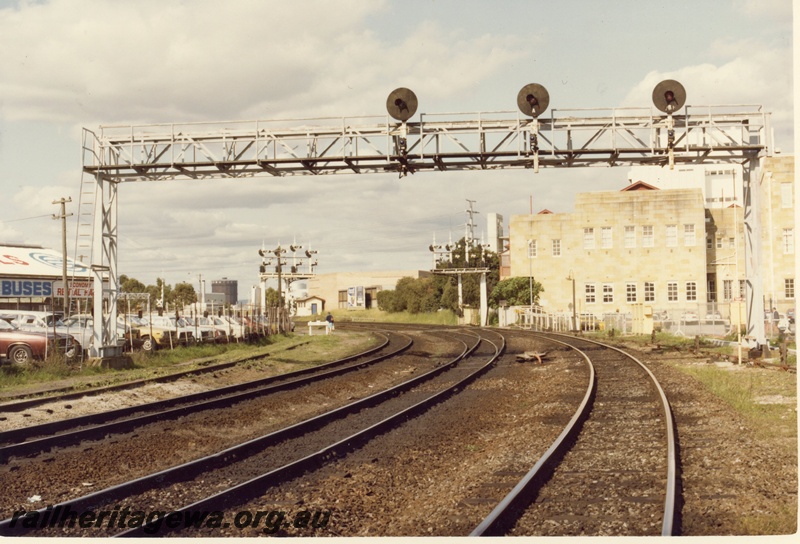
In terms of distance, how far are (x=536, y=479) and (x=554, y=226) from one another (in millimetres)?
58739

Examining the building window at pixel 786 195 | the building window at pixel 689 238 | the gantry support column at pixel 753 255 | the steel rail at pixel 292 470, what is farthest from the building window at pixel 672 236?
the steel rail at pixel 292 470

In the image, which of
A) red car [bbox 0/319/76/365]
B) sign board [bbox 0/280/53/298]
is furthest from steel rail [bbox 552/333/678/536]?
sign board [bbox 0/280/53/298]

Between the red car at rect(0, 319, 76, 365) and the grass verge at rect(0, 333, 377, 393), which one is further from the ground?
the red car at rect(0, 319, 76, 365)

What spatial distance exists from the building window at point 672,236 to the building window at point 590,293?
6.81 meters

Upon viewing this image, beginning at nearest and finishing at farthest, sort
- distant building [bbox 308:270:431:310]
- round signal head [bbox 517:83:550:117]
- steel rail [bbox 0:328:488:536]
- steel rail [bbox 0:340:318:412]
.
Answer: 1. steel rail [bbox 0:328:488:536]
2. steel rail [bbox 0:340:318:412]
3. round signal head [bbox 517:83:550:117]
4. distant building [bbox 308:270:431:310]

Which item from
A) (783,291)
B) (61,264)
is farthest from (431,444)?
(783,291)

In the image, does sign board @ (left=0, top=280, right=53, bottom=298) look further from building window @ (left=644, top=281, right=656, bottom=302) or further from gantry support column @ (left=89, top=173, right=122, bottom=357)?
building window @ (left=644, top=281, right=656, bottom=302)

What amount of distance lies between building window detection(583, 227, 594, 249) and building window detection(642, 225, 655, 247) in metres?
4.02

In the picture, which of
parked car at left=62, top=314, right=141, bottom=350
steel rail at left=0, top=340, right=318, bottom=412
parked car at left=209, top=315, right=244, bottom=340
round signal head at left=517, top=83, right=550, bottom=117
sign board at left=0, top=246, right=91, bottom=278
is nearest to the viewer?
steel rail at left=0, top=340, right=318, bottom=412

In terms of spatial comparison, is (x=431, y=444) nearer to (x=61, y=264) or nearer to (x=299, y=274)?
(x=61, y=264)

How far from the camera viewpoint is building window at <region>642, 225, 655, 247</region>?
62.4 metres

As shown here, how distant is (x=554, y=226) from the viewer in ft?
216

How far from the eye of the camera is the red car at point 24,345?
2306 cm

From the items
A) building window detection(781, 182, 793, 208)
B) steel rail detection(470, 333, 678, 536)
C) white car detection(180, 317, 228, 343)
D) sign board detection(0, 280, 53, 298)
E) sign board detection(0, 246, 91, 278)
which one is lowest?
steel rail detection(470, 333, 678, 536)
